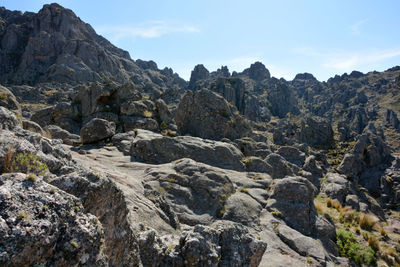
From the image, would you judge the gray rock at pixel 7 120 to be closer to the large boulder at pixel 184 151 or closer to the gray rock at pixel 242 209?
the gray rock at pixel 242 209

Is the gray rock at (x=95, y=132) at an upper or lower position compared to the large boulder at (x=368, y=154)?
upper

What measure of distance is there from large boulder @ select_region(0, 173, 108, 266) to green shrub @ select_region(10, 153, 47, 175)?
161 cm

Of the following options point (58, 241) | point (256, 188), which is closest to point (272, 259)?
point (256, 188)

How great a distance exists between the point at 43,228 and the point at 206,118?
29.1 meters

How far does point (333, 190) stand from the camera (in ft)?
114

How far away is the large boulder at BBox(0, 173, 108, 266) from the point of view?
14.3ft

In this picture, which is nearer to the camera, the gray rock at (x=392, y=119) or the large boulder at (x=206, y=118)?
the large boulder at (x=206, y=118)

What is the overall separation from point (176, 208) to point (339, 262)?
9.48m

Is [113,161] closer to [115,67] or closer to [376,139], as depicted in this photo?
[376,139]

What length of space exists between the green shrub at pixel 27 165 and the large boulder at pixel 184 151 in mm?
14744

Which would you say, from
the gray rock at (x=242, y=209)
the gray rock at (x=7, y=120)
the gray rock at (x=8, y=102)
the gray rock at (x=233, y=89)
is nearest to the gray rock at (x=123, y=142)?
the gray rock at (x=8, y=102)

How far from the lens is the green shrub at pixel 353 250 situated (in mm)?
15469

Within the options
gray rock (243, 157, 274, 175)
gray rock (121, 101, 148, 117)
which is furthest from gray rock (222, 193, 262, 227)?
gray rock (121, 101, 148, 117)

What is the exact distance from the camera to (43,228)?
15.6 feet
